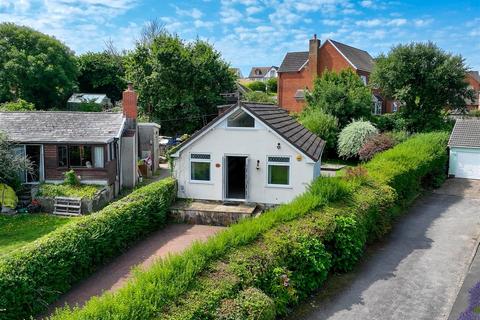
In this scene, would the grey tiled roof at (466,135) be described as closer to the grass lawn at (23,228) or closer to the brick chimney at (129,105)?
the brick chimney at (129,105)

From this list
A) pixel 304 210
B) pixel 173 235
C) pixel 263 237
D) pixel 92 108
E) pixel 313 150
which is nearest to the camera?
pixel 263 237

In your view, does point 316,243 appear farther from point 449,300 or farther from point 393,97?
point 393,97

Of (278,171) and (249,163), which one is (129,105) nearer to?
(249,163)

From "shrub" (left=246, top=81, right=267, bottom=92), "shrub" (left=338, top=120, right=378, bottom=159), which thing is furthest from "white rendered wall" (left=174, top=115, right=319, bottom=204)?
"shrub" (left=246, top=81, right=267, bottom=92)

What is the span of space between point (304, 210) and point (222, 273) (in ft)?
14.8

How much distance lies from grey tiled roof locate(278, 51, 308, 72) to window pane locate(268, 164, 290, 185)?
33.3 m

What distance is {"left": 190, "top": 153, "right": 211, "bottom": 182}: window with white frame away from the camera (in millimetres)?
19812

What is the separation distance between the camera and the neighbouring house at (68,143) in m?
22.5

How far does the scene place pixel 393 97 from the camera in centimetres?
3750

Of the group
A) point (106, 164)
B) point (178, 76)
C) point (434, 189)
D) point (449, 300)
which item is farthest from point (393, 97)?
point (449, 300)

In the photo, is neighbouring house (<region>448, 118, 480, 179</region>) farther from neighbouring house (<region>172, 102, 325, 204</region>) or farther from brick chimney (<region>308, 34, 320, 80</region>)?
brick chimney (<region>308, 34, 320, 80</region>)

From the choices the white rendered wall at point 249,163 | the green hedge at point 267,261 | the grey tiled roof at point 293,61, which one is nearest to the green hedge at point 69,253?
the white rendered wall at point 249,163

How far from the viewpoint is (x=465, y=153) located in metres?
28.7

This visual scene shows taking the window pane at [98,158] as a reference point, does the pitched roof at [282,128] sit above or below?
above
